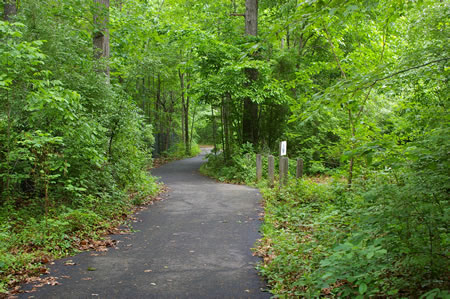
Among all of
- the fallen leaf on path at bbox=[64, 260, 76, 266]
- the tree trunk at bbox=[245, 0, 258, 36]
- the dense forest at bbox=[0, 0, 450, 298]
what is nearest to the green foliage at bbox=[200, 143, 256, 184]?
the dense forest at bbox=[0, 0, 450, 298]

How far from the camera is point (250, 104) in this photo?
19.0 m

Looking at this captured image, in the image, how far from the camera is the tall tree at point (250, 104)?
1839 cm

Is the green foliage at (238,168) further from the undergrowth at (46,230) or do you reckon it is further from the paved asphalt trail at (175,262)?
the undergrowth at (46,230)

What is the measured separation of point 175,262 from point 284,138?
1397 cm

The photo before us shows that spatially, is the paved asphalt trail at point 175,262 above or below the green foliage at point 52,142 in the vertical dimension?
below

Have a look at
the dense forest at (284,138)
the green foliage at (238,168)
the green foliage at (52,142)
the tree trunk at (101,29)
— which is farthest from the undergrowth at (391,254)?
the green foliage at (238,168)

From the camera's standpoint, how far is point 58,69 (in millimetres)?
8398

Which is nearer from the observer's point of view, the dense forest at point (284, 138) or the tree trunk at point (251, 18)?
the dense forest at point (284, 138)

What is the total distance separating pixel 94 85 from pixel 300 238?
636 centimetres

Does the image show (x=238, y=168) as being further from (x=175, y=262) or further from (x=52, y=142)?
(x=175, y=262)

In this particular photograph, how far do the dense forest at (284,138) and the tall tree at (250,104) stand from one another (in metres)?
0.07

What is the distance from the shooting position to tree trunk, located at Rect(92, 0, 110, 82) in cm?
1109

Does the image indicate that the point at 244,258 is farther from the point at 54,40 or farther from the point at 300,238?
the point at 54,40

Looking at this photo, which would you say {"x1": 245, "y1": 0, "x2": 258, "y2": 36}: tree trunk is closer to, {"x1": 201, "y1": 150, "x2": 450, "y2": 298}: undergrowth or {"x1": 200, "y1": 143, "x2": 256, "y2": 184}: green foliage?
{"x1": 200, "y1": 143, "x2": 256, "y2": 184}: green foliage
